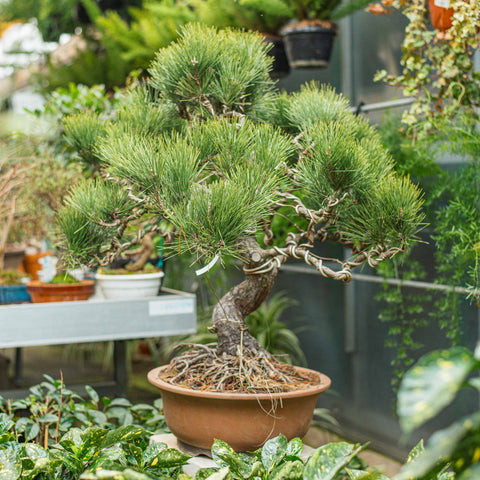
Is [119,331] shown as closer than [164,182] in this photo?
No

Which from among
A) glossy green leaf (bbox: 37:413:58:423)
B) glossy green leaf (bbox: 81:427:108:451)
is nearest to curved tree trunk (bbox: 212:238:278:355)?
glossy green leaf (bbox: 81:427:108:451)

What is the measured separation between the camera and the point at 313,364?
3.26m

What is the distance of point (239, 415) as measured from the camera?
4.50 ft

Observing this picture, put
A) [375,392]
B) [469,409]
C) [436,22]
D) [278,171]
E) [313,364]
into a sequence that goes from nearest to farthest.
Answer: [278,171] → [436,22] → [469,409] → [375,392] → [313,364]

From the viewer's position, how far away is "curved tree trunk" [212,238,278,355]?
1.51m

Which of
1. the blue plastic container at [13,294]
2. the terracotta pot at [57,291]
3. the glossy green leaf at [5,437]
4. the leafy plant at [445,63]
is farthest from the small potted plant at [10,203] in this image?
the leafy plant at [445,63]

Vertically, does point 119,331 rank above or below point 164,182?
below

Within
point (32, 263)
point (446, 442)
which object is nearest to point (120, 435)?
point (446, 442)

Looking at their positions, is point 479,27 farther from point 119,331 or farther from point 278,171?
point 119,331

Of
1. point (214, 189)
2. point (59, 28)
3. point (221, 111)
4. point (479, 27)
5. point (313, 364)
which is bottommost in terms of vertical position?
point (313, 364)

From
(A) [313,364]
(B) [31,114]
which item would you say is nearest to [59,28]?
(B) [31,114]

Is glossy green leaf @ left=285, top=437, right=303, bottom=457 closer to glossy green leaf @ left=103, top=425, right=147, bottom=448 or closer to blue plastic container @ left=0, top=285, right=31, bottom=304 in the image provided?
glossy green leaf @ left=103, top=425, right=147, bottom=448

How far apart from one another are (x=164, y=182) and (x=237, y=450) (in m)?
0.67

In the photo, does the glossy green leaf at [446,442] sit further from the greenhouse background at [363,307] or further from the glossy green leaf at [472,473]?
the greenhouse background at [363,307]
